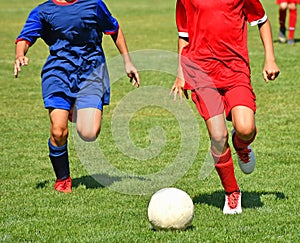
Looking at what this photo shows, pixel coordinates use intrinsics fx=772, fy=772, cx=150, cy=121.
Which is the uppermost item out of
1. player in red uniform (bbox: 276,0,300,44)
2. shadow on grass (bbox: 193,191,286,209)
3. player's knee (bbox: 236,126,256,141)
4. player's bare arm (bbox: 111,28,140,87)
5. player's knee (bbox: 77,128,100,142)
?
player's bare arm (bbox: 111,28,140,87)

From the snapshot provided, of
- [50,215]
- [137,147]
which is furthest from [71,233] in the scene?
[137,147]

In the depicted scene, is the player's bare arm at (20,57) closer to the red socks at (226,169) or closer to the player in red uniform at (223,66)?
the player in red uniform at (223,66)

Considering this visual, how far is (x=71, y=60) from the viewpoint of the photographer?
6848 millimetres

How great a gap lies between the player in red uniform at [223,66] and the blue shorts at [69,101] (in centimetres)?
102

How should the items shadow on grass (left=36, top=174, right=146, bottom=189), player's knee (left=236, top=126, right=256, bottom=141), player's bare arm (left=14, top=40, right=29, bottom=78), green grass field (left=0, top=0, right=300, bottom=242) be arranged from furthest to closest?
shadow on grass (left=36, top=174, right=146, bottom=189) < player's bare arm (left=14, top=40, right=29, bottom=78) < player's knee (left=236, top=126, right=256, bottom=141) < green grass field (left=0, top=0, right=300, bottom=242)

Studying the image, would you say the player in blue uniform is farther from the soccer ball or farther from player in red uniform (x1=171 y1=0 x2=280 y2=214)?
the soccer ball

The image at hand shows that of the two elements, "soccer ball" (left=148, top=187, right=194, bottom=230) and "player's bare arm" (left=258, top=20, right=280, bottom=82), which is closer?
"soccer ball" (left=148, top=187, right=194, bottom=230)

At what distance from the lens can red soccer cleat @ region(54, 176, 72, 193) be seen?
273 inches

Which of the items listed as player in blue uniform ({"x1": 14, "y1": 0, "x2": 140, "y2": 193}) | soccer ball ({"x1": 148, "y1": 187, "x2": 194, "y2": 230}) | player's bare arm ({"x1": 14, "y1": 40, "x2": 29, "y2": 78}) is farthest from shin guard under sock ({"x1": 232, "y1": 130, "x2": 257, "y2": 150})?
player's bare arm ({"x1": 14, "y1": 40, "x2": 29, "y2": 78})

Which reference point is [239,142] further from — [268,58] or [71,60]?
[71,60]

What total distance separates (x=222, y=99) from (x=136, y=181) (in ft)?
5.12

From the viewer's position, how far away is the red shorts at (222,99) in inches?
233

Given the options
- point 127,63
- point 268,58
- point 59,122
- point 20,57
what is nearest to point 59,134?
point 59,122

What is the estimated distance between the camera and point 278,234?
5.43 metres
